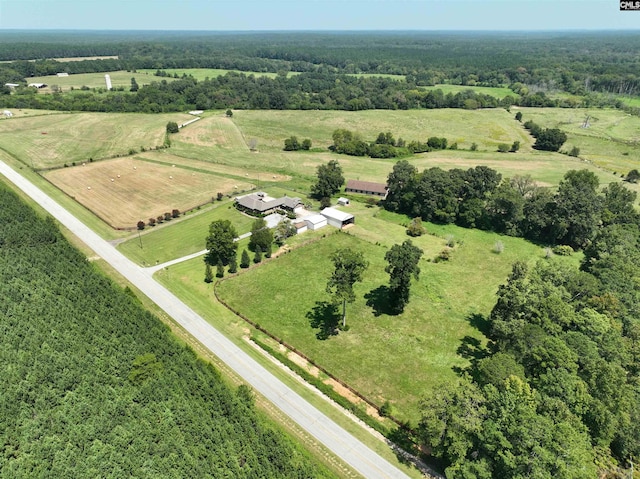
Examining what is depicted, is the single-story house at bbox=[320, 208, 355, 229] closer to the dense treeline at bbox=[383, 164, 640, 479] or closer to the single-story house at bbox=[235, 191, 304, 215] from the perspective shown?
the single-story house at bbox=[235, 191, 304, 215]

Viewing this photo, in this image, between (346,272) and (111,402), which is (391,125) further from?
(111,402)

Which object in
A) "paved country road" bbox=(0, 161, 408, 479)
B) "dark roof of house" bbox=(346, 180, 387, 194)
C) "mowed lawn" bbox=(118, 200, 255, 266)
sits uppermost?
"dark roof of house" bbox=(346, 180, 387, 194)

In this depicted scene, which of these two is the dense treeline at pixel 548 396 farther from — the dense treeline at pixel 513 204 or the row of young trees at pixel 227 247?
the row of young trees at pixel 227 247

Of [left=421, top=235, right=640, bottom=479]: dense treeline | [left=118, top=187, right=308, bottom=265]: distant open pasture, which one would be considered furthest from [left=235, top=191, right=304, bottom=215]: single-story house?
[left=421, top=235, right=640, bottom=479]: dense treeline

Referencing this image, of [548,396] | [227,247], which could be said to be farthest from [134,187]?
[548,396]

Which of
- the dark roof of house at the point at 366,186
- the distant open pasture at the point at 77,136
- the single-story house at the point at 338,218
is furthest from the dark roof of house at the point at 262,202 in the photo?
the distant open pasture at the point at 77,136

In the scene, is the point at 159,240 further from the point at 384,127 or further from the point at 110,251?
the point at 384,127
